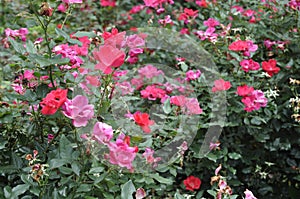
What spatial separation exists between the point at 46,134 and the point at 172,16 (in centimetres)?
206

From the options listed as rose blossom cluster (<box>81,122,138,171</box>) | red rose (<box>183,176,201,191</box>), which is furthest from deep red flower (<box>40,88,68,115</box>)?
red rose (<box>183,176,201,191</box>)

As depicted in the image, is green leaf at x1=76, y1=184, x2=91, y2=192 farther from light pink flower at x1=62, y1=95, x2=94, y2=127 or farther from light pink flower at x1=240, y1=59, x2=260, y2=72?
light pink flower at x1=240, y1=59, x2=260, y2=72

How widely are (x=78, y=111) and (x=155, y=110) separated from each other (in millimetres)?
919

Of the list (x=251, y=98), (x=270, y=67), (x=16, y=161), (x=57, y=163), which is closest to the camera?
(x=57, y=163)

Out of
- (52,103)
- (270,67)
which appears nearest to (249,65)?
(270,67)

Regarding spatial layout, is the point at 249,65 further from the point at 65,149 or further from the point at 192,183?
the point at 65,149

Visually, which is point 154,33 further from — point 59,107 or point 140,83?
point 59,107

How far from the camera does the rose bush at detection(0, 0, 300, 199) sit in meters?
1.36

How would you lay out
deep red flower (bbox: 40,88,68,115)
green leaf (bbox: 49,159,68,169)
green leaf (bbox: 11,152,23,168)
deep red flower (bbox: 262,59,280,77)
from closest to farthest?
deep red flower (bbox: 40,88,68,115)
green leaf (bbox: 49,159,68,169)
green leaf (bbox: 11,152,23,168)
deep red flower (bbox: 262,59,280,77)

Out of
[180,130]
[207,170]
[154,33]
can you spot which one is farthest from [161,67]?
[180,130]

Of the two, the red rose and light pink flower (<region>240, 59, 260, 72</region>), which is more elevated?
light pink flower (<region>240, 59, 260, 72</region>)

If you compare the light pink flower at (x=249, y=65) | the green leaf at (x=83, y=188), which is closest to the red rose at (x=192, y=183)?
the light pink flower at (x=249, y=65)

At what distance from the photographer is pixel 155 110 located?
2135 millimetres

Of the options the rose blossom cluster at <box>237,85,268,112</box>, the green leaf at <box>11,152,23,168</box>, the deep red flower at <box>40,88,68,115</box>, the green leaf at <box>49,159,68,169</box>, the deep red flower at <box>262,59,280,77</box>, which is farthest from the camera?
the deep red flower at <box>262,59,280,77</box>
